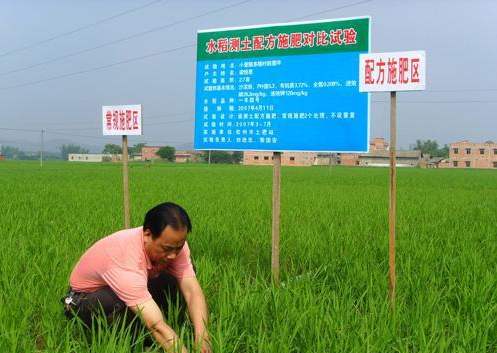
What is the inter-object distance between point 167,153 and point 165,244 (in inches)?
3617

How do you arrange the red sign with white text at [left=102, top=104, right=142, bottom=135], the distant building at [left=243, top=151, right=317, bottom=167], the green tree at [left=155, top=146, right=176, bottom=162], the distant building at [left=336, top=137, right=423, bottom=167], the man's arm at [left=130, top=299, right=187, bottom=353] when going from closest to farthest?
the man's arm at [left=130, top=299, right=187, bottom=353], the red sign with white text at [left=102, top=104, right=142, bottom=135], the distant building at [left=243, top=151, right=317, bottom=167], the distant building at [left=336, top=137, right=423, bottom=167], the green tree at [left=155, top=146, right=176, bottom=162]

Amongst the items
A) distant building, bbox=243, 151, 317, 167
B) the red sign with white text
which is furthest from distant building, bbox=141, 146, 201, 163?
the red sign with white text

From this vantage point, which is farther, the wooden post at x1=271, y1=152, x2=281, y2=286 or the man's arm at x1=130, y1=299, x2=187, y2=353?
the wooden post at x1=271, y1=152, x2=281, y2=286

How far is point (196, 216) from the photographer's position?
7.46 m

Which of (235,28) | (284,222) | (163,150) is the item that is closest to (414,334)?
(235,28)

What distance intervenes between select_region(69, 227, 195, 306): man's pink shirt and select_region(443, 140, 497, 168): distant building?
3017 inches

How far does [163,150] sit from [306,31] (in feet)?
295

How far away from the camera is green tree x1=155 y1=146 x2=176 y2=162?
92.5 meters

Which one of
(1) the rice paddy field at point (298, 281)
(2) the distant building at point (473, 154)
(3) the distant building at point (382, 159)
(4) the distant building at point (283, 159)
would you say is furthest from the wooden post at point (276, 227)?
(2) the distant building at point (473, 154)

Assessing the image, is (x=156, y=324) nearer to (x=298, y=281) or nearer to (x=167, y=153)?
(x=298, y=281)

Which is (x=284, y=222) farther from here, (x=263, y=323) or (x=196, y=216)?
(x=263, y=323)

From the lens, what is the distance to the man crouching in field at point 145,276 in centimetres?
234

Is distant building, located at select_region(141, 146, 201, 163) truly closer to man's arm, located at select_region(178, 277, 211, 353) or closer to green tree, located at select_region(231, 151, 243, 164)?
green tree, located at select_region(231, 151, 243, 164)

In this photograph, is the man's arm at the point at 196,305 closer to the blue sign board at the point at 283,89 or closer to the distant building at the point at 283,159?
the blue sign board at the point at 283,89
